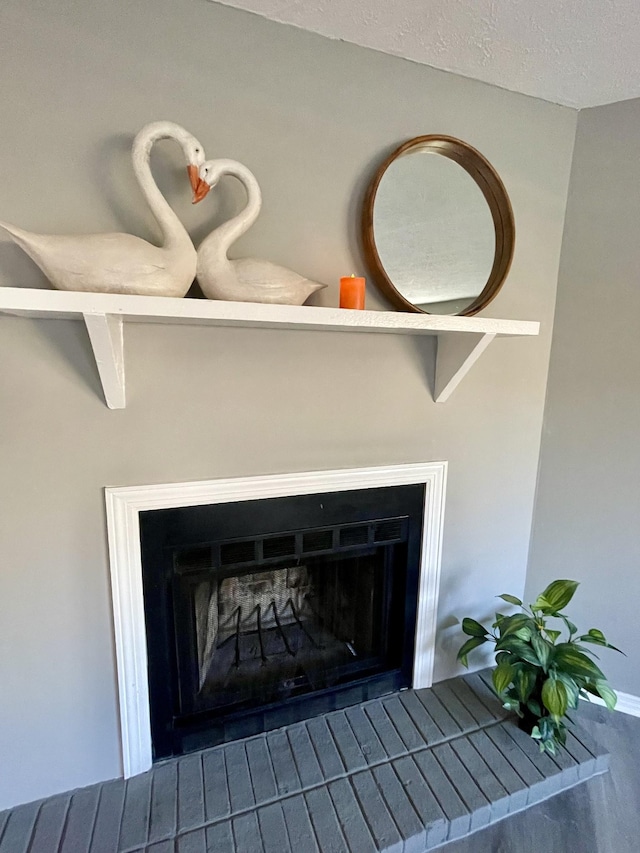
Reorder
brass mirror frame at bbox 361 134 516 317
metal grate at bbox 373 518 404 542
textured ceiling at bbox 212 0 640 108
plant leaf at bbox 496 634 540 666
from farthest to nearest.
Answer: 1. metal grate at bbox 373 518 404 542
2. plant leaf at bbox 496 634 540 666
3. brass mirror frame at bbox 361 134 516 317
4. textured ceiling at bbox 212 0 640 108

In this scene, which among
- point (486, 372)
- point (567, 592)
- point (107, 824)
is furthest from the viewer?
point (486, 372)

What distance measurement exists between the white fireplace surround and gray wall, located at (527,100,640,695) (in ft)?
1.97

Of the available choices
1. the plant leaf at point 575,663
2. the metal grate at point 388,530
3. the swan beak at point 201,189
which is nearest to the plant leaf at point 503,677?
the plant leaf at point 575,663

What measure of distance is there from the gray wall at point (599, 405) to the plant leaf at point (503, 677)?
49cm

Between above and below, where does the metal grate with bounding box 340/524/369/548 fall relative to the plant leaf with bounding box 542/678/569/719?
above

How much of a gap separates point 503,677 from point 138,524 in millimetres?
1154

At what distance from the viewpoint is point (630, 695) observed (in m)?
1.72

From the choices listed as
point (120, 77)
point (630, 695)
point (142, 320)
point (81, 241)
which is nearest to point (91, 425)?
point (142, 320)

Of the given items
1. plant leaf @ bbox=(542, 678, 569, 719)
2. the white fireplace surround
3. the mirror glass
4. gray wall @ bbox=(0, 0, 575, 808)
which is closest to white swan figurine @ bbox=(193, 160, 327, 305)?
gray wall @ bbox=(0, 0, 575, 808)

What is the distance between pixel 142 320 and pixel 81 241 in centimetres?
22

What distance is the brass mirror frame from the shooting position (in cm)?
128

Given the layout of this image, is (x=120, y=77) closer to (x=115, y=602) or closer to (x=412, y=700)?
(x=115, y=602)

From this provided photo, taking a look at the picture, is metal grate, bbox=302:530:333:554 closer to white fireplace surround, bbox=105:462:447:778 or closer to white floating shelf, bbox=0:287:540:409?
white fireplace surround, bbox=105:462:447:778

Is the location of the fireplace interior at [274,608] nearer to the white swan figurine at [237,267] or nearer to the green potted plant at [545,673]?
the green potted plant at [545,673]
